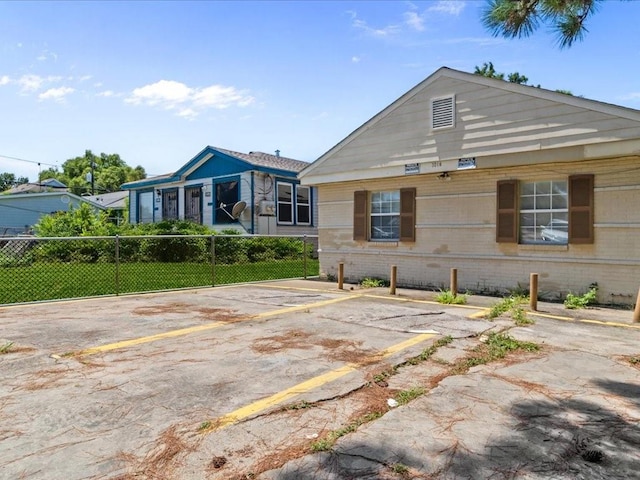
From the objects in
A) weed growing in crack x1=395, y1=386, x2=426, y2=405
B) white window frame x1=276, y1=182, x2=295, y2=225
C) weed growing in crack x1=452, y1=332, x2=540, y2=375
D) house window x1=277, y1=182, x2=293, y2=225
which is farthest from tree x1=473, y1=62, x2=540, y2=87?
weed growing in crack x1=395, y1=386, x2=426, y2=405

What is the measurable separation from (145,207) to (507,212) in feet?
63.5

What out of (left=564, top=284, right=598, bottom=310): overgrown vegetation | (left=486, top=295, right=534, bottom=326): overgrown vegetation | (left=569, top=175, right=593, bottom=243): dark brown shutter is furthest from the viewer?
(left=569, top=175, right=593, bottom=243): dark brown shutter

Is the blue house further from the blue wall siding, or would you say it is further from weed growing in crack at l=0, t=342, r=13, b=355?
weed growing in crack at l=0, t=342, r=13, b=355

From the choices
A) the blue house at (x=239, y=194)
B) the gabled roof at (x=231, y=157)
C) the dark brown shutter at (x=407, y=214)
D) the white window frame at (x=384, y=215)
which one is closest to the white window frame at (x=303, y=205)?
the blue house at (x=239, y=194)

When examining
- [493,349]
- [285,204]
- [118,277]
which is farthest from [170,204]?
[493,349]

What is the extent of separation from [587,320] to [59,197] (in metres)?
34.2

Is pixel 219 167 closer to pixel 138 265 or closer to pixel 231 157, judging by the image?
pixel 231 157

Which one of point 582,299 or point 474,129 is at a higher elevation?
point 474,129

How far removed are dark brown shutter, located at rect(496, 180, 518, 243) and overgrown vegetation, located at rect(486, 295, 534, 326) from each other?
1.36 m

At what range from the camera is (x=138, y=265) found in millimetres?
15172

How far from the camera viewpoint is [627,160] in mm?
8523

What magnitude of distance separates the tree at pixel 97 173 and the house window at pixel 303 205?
1673 inches

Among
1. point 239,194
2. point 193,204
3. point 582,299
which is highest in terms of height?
point 239,194

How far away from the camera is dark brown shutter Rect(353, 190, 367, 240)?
1246 cm
